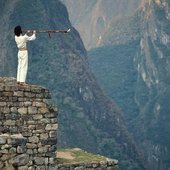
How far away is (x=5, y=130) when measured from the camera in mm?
14797

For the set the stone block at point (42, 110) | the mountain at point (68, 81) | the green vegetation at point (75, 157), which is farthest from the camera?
the mountain at point (68, 81)

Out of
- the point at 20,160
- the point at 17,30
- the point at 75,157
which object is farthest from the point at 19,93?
the point at 20,160

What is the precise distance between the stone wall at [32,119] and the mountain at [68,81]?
78325 mm

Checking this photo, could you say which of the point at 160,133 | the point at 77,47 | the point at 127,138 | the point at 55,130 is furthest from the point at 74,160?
the point at 160,133

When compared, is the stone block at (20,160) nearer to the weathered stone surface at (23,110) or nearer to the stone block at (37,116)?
the weathered stone surface at (23,110)

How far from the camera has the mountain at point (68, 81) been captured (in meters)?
102

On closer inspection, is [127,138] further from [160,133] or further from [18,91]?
[18,91]

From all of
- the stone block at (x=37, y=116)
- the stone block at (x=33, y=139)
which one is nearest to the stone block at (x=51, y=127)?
the stone block at (x=37, y=116)

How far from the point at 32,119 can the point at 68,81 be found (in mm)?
94530

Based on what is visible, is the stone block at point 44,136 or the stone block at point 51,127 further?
the stone block at point 51,127

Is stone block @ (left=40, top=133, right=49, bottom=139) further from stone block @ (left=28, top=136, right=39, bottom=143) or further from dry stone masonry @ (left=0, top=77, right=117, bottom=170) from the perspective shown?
stone block @ (left=28, top=136, right=39, bottom=143)

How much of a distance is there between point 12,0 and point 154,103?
89198mm

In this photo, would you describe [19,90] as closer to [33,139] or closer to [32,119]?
[32,119]

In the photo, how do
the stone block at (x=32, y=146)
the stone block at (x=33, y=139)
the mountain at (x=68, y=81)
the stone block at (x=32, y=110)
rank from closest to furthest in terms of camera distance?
the stone block at (x=32, y=146) < the stone block at (x=33, y=139) < the stone block at (x=32, y=110) < the mountain at (x=68, y=81)
